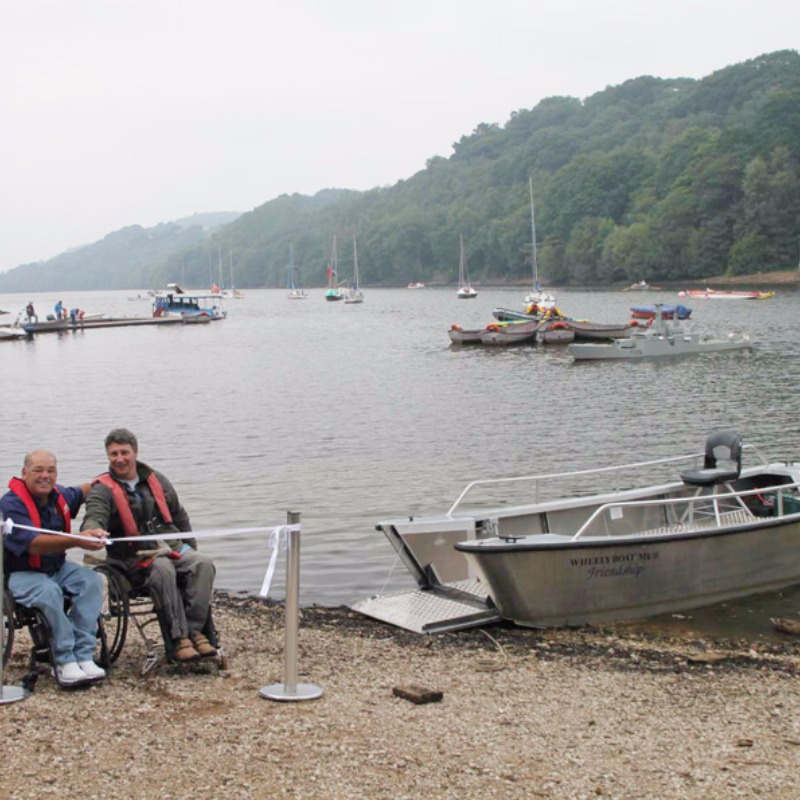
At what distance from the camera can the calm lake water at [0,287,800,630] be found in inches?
734

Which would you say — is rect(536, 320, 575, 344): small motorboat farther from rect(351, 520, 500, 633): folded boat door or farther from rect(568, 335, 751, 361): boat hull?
rect(351, 520, 500, 633): folded boat door

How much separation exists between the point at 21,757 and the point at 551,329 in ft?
196

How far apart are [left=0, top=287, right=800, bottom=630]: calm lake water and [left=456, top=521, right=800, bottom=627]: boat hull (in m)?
0.37

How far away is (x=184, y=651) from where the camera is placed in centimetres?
859

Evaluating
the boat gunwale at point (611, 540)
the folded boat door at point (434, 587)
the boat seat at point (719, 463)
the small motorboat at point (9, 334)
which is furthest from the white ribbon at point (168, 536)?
the small motorboat at point (9, 334)

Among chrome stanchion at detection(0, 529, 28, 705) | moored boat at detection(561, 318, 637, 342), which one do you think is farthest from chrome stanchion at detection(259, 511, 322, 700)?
moored boat at detection(561, 318, 637, 342)

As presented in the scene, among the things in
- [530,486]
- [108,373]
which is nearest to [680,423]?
[530,486]

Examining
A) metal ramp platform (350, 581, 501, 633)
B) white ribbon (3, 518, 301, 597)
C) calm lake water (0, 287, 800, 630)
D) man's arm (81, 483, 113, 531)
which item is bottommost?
calm lake water (0, 287, 800, 630)

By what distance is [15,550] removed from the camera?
8.19 m

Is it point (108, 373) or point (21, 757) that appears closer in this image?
point (21, 757)

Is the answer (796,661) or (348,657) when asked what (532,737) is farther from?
(796,661)

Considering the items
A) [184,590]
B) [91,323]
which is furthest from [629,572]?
[91,323]

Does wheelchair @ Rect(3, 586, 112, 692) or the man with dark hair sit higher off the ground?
the man with dark hair

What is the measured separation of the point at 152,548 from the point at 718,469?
7622 mm
